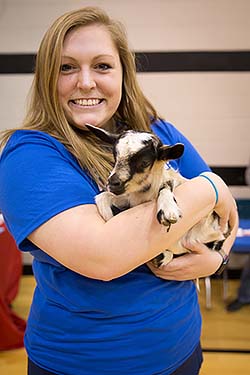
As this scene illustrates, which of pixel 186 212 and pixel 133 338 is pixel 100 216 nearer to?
pixel 186 212

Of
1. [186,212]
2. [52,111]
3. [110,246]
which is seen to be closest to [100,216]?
[110,246]

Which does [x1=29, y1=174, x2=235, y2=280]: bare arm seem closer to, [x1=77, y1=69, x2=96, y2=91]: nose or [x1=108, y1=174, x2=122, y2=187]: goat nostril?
[x1=108, y1=174, x2=122, y2=187]: goat nostril

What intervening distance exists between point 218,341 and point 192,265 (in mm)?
2218

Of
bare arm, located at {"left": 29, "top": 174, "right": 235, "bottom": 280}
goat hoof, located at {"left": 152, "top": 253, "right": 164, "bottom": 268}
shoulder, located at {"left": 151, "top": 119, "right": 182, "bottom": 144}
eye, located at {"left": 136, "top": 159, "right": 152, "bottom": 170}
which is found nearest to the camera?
bare arm, located at {"left": 29, "top": 174, "right": 235, "bottom": 280}

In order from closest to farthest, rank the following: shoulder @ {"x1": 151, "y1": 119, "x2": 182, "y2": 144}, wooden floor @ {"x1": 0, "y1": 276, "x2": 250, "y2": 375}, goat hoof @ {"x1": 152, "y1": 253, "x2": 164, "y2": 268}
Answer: goat hoof @ {"x1": 152, "y1": 253, "x2": 164, "y2": 268}, shoulder @ {"x1": 151, "y1": 119, "x2": 182, "y2": 144}, wooden floor @ {"x1": 0, "y1": 276, "x2": 250, "y2": 375}

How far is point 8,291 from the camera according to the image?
3512 mm

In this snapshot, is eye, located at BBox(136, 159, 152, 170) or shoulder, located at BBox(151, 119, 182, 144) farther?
shoulder, located at BBox(151, 119, 182, 144)

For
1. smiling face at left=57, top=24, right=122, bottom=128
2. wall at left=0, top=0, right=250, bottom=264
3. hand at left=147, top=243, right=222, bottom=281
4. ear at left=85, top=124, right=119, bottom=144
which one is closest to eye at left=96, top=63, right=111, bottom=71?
smiling face at left=57, top=24, right=122, bottom=128

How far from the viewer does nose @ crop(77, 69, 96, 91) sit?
1.17 metres

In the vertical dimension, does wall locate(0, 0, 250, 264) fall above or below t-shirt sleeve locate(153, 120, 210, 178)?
below

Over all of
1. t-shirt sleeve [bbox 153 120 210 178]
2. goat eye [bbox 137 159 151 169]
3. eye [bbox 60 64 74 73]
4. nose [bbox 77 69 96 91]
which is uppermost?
eye [bbox 60 64 74 73]

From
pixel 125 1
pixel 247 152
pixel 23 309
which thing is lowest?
pixel 23 309

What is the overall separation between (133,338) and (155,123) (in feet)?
2.06

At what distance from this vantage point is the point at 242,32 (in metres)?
4.08
